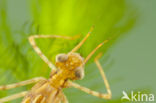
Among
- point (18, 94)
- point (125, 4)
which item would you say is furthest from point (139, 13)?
point (18, 94)

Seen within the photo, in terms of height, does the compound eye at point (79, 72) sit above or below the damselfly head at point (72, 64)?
below

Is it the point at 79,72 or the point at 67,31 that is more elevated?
the point at 67,31

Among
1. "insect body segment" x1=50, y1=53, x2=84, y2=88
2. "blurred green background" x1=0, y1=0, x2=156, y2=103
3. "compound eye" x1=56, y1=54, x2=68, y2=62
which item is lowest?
"insect body segment" x1=50, y1=53, x2=84, y2=88

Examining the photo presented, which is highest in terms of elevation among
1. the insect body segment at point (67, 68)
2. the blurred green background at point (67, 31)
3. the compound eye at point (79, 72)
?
the blurred green background at point (67, 31)

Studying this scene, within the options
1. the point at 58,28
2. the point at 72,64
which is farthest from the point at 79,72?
the point at 58,28

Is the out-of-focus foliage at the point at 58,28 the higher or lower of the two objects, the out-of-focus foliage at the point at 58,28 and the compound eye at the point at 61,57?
the higher

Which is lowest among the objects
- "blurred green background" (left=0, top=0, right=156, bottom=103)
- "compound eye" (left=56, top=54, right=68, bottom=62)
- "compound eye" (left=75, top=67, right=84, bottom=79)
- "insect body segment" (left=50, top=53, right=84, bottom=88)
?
"compound eye" (left=75, top=67, right=84, bottom=79)

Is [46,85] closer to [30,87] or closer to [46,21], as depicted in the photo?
[30,87]

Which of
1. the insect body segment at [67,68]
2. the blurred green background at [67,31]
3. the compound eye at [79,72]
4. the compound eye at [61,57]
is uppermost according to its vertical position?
the blurred green background at [67,31]

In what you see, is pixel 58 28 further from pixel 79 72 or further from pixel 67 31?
pixel 79 72

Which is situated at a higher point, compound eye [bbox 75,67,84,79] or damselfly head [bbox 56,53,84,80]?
damselfly head [bbox 56,53,84,80]
